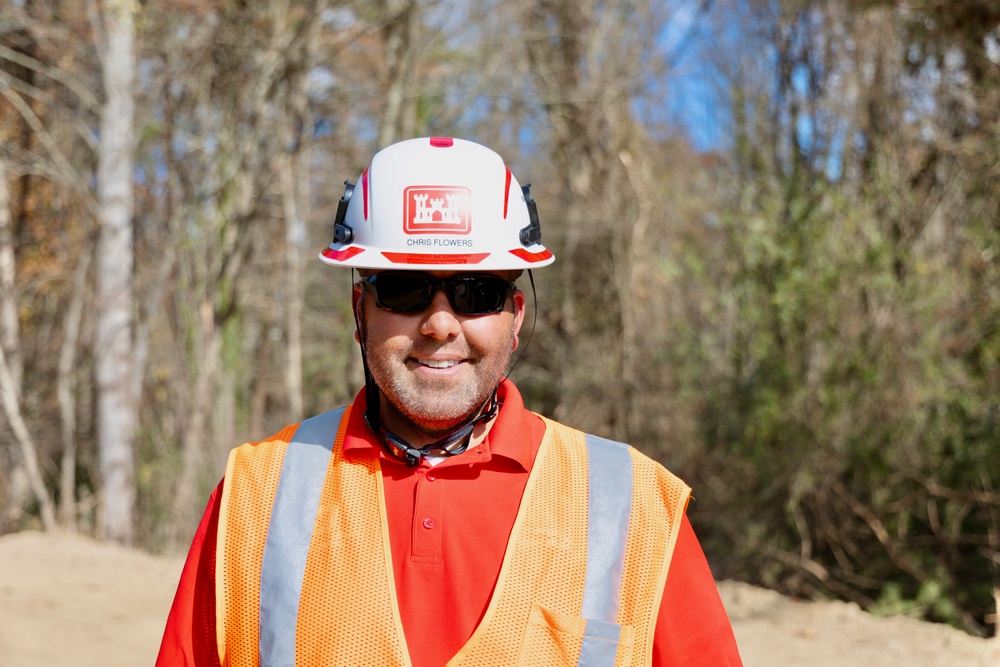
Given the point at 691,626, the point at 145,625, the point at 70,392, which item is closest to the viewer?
the point at 691,626

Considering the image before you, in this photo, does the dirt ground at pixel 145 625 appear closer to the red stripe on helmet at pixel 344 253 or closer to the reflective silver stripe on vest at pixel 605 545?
the reflective silver stripe on vest at pixel 605 545

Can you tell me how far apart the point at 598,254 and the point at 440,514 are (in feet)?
34.1

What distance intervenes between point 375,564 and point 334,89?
11507 millimetres

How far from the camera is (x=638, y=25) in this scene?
1356 cm

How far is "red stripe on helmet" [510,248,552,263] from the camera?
90.3 inches

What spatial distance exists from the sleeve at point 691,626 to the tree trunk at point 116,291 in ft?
30.9

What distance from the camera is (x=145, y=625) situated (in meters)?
6.82

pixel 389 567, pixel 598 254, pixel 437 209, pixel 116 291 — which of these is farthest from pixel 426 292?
pixel 598 254

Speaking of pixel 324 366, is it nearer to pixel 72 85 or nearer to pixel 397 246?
pixel 72 85

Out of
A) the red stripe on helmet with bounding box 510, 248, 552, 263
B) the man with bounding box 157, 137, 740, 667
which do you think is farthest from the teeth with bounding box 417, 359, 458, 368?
the red stripe on helmet with bounding box 510, 248, 552, 263

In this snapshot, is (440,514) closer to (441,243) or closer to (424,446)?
(424,446)

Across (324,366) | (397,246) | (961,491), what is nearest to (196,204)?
(324,366)

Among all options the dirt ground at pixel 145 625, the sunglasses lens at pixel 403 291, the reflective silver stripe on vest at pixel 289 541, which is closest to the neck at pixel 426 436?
the reflective silver stripe on vest at pixel 289 541

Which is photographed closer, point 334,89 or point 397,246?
point 397,246
